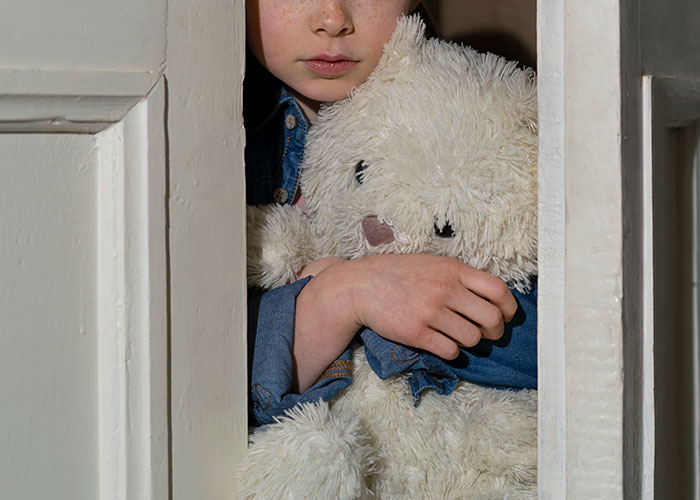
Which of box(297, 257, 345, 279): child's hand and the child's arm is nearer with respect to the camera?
the child's arm

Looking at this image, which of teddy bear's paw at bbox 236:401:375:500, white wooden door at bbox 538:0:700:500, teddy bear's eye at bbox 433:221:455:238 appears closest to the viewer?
white wooden door at bbox 538:0:700:500

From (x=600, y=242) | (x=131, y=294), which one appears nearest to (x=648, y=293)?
(x=600, y=242)

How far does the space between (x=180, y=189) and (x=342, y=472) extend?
290 millimetres

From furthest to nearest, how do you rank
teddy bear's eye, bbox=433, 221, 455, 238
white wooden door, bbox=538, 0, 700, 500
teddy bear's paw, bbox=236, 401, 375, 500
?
teddy bear's eye, bbox=433, 221, 455, 238
teddy bear's paw, bbox=236, 401, 375, 500
white wooden door, bbox=538, 0, 700, 500

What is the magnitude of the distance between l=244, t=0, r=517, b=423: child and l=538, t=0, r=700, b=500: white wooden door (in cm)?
14

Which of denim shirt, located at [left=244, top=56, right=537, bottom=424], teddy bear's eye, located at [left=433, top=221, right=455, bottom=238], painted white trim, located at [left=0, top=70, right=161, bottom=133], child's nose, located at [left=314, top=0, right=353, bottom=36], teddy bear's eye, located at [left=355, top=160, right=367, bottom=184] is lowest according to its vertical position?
denim shirt, located at [left=244, top=56, right=537, bottom=424]

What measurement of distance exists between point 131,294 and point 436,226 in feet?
1.03

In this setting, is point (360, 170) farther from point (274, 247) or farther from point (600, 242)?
point (600, 242)

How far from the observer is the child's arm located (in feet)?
2.47

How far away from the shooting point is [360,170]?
84cm

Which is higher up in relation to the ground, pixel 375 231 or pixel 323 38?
pixel 323 38

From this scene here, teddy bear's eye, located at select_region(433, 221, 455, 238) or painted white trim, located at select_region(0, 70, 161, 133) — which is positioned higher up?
painted white trim, located at select_region(0, 70, 161, 133)

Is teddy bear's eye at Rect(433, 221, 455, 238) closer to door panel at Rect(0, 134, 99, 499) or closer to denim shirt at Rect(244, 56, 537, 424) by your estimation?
denim shirt at Rect(244, 56, 537, 424)

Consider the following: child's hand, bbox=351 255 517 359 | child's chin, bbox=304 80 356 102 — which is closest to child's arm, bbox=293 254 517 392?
child's hand, bbox=351 255 517 359
